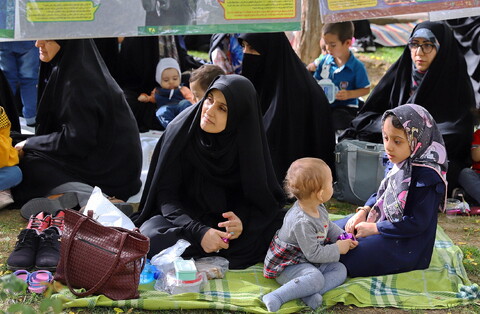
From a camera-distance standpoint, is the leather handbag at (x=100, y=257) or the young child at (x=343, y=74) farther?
the young child at (x=343, y=74)

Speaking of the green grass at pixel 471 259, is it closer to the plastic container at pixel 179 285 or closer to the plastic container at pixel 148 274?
the plastic container at pixel 179 285

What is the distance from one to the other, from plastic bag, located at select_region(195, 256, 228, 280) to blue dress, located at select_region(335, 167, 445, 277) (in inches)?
26.1

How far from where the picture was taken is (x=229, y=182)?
13.4 ft

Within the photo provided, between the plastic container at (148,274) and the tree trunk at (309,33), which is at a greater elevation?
the tree trunk at (309,33)

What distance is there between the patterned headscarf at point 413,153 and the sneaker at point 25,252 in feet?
6.54

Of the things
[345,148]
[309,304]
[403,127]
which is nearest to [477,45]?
[345,148]

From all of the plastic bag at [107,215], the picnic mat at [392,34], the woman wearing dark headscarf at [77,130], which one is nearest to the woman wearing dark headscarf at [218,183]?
the plastic bag at [107,215]

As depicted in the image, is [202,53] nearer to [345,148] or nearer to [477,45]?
[477,45]

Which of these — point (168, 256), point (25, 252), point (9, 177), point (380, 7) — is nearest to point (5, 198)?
point (9, 177)

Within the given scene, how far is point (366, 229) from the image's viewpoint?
152 inches

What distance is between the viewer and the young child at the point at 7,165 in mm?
4746

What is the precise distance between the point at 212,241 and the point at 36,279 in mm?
940

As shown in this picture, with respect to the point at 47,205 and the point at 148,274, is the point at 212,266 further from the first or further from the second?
the point at 47,205

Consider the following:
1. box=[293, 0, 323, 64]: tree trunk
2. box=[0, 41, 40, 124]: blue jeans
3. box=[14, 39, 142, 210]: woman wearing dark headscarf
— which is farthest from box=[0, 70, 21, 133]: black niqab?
box=[293, 0, 323, 64]: tree trunk
